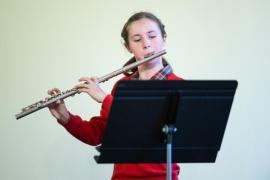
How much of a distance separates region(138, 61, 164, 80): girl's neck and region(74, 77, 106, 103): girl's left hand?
204 mm

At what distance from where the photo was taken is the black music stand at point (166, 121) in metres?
0.97

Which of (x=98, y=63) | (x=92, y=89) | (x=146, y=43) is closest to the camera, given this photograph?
(x=92, y=89)

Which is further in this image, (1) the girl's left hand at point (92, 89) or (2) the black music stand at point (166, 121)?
(1) the girl's left hand at point (92, 89)

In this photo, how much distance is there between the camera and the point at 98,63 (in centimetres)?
183

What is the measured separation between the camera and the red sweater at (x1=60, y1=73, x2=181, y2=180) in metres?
1.20

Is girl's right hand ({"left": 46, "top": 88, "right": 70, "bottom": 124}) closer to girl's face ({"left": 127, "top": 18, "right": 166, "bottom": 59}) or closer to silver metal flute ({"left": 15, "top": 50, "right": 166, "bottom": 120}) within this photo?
silver metal flute ({"left": 15, "top": 50, "right": 166, "bottom": 120})

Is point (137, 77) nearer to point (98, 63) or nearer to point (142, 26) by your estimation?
point (142, 26)

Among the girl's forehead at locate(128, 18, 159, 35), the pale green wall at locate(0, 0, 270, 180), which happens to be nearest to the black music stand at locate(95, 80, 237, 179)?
the girl's forehead at locate(128, 18, 159, 35)

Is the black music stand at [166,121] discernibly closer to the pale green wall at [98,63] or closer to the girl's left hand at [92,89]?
the girl's left hand at [92,89]

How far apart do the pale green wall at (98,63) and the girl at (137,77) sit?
47 centimetres

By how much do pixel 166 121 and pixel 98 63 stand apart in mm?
865

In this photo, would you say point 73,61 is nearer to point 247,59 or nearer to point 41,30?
point 41,30

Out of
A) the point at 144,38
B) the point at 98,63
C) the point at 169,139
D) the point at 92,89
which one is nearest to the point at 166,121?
the point at 169,139

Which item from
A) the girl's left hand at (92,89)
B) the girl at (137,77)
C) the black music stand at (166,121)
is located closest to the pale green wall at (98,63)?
the girl at (137,77)
